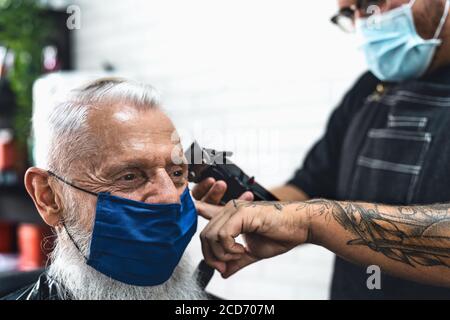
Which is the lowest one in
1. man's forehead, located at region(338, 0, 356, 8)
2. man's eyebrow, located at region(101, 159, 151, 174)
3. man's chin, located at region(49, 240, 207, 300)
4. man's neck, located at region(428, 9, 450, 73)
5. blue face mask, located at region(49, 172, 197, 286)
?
man's chin, located at region(49, 240, 207, 300)

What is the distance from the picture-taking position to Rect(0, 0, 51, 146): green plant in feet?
9.03

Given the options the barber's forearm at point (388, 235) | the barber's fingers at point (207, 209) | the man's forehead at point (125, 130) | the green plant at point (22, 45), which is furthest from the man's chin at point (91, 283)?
the green plant at point (22, 45)

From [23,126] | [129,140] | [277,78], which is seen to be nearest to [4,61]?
[23,126]

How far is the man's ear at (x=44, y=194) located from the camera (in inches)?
46.4

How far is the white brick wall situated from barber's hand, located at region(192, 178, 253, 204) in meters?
0.81

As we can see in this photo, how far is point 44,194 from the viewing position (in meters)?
1.19

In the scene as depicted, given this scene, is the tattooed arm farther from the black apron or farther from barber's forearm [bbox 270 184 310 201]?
barber's forearm [bbox 270 184 310 201]

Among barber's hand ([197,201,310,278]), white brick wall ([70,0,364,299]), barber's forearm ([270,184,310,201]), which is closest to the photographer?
barber's hand ([197,201,310,278])

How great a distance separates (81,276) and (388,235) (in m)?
0.71

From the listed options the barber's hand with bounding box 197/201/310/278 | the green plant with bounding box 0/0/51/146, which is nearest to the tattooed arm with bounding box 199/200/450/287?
the barber's hand with bounding box 197/201/310/278

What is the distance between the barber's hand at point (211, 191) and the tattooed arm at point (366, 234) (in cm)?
14

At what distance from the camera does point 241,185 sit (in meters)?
1.24

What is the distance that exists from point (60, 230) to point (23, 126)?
160 cm
